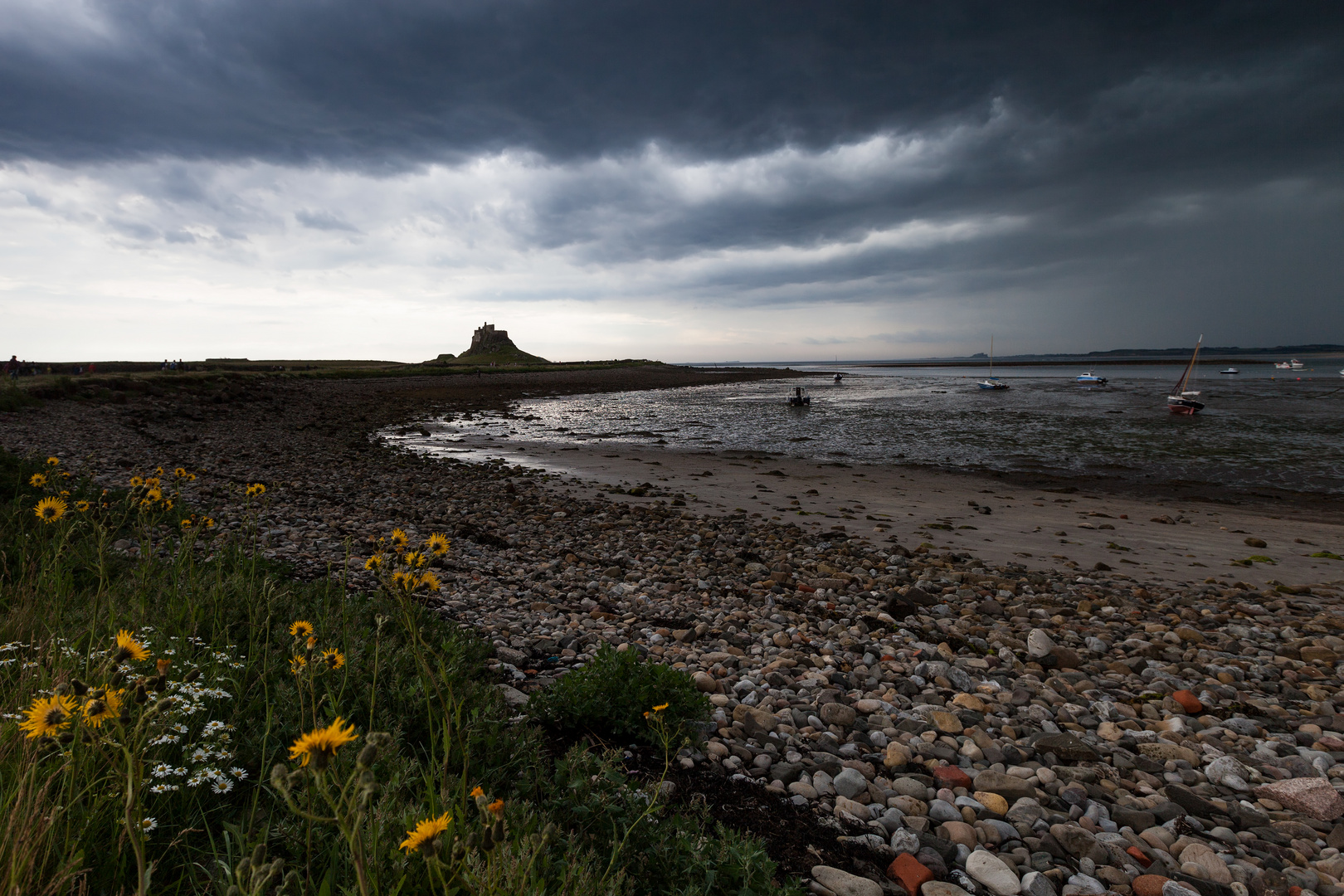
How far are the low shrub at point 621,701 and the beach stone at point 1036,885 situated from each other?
2.11m

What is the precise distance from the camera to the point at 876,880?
10.5 ft

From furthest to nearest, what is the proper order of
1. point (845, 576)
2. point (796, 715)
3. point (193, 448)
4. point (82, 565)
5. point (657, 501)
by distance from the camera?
1. point (193, 448)
2. point (657, 501)
3. point (845, 576)
4. point (82, 565)
5. point (796, 715)

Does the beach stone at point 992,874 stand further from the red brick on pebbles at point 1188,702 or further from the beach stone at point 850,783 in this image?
the red brick on pebbles at point 1188,702

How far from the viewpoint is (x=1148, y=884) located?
10.6 ft

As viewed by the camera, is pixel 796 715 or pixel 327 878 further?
pixel 796 715

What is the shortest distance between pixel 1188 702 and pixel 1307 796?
4.11ft

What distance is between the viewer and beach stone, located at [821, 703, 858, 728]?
4711 millimetres

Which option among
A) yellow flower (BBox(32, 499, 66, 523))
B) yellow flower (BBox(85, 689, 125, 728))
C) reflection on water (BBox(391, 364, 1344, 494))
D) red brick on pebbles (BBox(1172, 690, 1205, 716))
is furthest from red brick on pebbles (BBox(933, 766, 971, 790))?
reflection on water (BBox(391, 364, 1344, 494))

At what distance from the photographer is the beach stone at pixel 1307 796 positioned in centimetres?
379

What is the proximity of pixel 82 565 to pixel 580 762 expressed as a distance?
589 cm

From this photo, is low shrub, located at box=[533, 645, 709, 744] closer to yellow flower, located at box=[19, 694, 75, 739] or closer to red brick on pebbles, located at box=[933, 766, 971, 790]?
red brick on pebbles, located at box=[933, 766, 971, 790]

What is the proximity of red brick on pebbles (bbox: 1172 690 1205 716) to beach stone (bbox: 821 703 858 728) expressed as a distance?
298cm

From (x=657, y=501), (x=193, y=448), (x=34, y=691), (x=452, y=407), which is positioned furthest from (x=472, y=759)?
(x=452, y=407)

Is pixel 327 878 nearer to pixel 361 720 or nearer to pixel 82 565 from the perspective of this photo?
pixel 361 720
